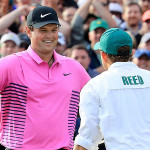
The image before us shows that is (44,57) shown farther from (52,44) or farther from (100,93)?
(100,93)

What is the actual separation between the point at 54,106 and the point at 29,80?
0.36m

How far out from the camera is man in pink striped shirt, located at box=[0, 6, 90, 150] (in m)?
5.23

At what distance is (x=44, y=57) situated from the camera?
5.51 meters

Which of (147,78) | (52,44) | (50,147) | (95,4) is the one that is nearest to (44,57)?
(52,44)

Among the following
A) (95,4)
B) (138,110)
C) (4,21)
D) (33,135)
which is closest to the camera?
(138,110)

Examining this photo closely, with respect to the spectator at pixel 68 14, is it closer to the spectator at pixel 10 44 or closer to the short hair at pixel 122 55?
the spectator at pixel 10 44

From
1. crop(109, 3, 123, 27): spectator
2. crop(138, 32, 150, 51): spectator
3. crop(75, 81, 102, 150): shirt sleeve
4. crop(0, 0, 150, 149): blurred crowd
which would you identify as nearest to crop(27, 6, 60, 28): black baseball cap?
crop(75, 81, 102, 150): shirt sleeve

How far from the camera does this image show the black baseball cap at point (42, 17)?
211 inches

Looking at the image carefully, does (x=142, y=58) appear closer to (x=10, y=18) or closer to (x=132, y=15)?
(x=132, y=15)

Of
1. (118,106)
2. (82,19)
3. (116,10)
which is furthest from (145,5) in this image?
(118,106)

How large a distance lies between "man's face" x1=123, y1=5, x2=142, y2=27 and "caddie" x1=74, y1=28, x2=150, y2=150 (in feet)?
19.3

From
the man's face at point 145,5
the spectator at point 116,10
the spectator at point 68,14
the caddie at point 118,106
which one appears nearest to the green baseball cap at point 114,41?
the caddie at point 118,106

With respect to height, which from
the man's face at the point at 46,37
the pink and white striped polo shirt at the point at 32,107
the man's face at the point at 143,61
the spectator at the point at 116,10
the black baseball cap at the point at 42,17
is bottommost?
the pink and white striped polo shirt at the point at 32,107

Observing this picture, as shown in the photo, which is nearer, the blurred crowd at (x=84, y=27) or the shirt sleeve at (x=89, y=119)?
the shirt sleeve at (x=89, y=119)
